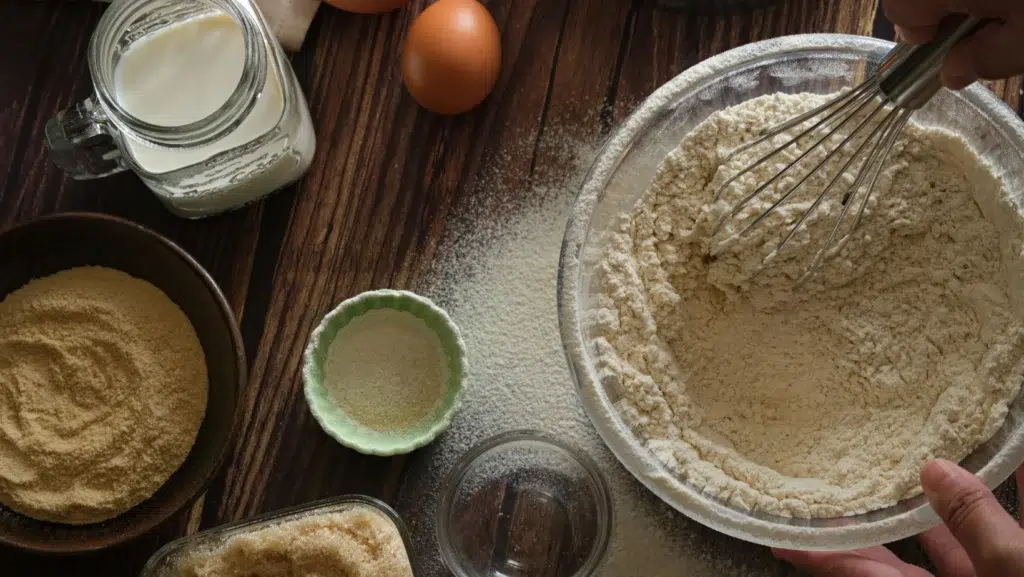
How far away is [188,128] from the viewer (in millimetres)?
1100

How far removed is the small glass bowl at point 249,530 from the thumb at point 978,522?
65cm

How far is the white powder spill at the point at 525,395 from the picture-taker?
4.31 feet

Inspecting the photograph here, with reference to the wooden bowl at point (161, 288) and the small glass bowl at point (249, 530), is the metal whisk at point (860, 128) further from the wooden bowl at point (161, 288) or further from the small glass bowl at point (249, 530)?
the wooden bowl at point (161, 288)

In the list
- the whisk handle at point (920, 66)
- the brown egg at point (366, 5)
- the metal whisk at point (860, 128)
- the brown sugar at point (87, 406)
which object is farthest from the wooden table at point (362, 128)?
the whisk handle at point (920, 66)

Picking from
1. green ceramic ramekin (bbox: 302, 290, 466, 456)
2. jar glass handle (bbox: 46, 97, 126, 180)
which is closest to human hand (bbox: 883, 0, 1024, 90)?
green ceramic ramekin (bbox: 302, 290, 466, 456)

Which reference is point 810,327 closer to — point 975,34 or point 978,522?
point 978,522

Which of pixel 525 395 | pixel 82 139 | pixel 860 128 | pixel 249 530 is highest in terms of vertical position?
pixel 860 128

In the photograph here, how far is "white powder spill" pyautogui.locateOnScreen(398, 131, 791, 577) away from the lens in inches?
51.7

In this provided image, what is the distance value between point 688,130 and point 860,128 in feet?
0.80

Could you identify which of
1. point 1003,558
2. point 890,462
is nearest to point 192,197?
point 890,462

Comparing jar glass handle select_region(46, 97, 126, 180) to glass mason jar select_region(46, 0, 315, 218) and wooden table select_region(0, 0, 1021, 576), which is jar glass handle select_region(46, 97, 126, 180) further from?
wooden table select_region(0, 0, 1021, 576)

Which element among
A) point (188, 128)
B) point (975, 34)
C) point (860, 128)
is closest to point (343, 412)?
point (188, 128)

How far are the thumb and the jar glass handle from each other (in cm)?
110

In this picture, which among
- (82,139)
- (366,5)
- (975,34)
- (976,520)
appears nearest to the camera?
(975,34)
